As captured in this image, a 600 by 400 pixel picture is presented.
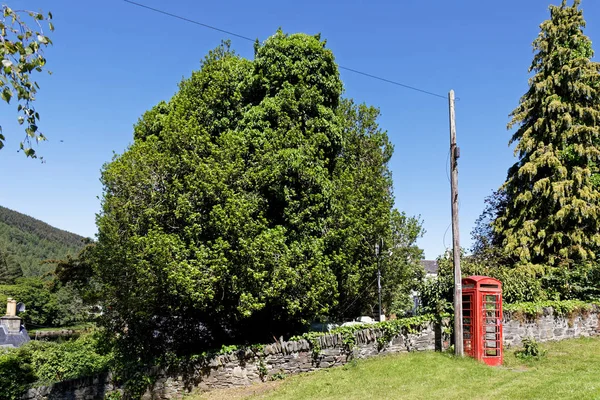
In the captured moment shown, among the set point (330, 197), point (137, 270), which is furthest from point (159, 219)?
point (330, 197)

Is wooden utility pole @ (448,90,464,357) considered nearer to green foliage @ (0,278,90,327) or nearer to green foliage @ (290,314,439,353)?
green foliage @ (290,314,439,353)

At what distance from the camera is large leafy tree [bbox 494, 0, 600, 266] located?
842 inches

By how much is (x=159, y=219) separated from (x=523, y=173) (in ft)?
58.4

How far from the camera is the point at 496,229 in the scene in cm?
2370

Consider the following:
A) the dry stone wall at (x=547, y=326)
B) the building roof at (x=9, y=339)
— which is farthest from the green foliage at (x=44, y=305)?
the dry stone wall at (x=547, y=326)

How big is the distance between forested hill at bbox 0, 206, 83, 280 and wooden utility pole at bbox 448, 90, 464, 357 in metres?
108

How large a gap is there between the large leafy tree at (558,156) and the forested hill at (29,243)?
4163 inches

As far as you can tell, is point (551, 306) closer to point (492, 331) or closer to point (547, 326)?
point (547, 326)

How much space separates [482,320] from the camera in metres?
12.8

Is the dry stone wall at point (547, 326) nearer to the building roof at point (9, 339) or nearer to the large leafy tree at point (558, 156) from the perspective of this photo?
the large leafy tree at point (558, 156)

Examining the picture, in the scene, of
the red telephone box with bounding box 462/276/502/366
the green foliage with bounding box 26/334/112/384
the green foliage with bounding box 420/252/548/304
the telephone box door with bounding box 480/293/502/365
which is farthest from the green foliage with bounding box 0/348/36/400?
the telephone box door with bounding box 480/293/502/365

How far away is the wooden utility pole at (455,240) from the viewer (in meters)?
12.8

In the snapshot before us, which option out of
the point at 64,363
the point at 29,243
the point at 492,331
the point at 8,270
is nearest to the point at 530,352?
the point at 492,331

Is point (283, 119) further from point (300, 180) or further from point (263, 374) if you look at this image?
point (263, 374)
